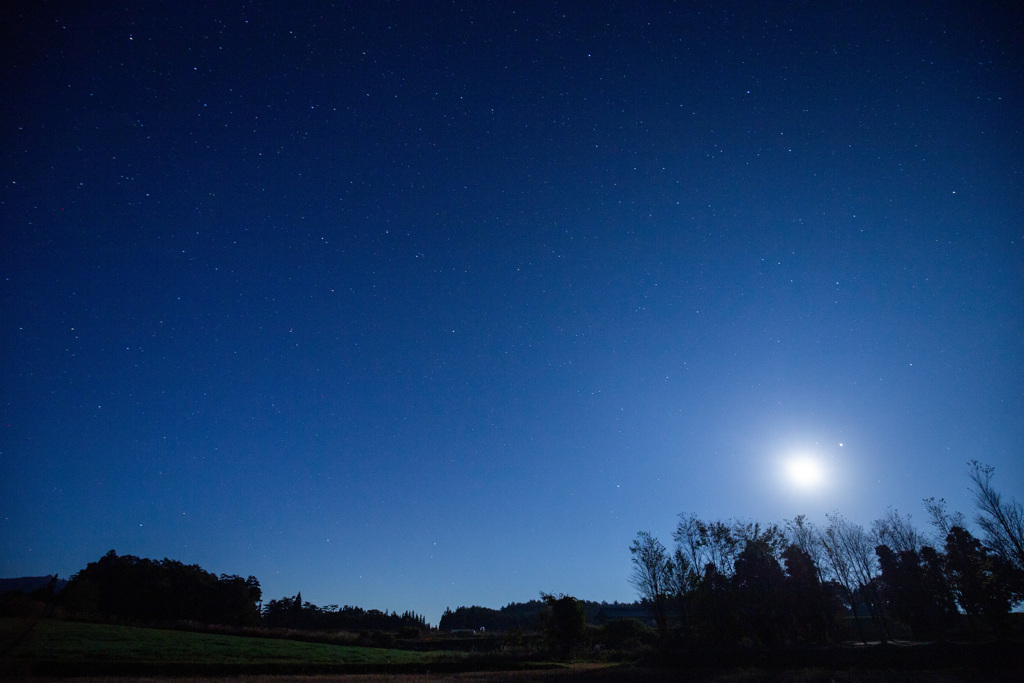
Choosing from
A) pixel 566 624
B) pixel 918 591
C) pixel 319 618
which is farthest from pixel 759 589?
pixel 319 618

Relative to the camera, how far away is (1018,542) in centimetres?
3994

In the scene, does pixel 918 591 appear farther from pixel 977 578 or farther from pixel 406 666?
pixel 406 666

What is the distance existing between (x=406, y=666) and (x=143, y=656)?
18719 mm

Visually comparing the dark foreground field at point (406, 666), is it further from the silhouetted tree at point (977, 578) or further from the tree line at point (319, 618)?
the tree line at point (319, 618)

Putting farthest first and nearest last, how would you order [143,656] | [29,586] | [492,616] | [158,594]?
[492,616] < [29,586] < [158,594] < [143,656]

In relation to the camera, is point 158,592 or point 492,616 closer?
point 158,592

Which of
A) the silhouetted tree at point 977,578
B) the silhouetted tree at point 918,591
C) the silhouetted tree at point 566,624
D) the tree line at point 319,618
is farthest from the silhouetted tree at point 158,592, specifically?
the silhouetted tree at point 977,578

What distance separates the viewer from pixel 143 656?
97.9ft

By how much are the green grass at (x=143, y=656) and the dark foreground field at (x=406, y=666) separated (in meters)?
0.06

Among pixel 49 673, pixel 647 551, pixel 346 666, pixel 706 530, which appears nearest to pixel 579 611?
pixel 647 551

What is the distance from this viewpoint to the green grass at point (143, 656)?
83.4 feet

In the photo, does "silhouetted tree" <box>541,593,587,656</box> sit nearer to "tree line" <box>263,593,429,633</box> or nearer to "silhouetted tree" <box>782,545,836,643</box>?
"silhouetted tree" <box>782,545,836,643</box>

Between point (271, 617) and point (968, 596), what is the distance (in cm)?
12400

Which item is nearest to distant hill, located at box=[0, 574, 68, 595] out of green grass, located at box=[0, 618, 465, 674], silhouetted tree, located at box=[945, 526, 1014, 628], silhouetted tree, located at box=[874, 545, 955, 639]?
green grass, located at box=[0, 618, 465, 674]
